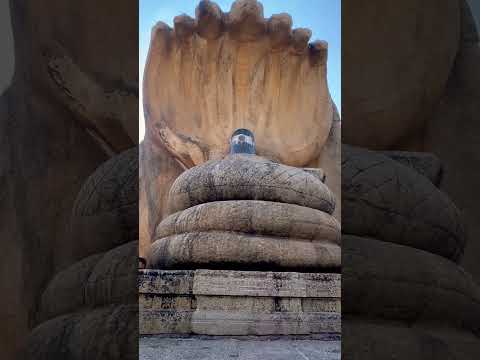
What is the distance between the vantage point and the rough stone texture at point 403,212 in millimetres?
987

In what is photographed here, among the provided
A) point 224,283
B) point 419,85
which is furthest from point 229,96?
point 419,85

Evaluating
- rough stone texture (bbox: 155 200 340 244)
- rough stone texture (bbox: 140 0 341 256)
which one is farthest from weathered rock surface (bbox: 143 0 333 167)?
rough stone texture (bbox: 155 200 340 244)

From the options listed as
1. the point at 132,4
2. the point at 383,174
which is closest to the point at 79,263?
the point at 132,4

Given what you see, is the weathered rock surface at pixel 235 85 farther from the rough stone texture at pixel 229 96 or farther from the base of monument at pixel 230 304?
the base of monument at pixel 230 304

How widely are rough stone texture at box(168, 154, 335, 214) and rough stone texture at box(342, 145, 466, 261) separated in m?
3.43

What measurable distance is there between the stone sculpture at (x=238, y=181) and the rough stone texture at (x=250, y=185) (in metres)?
0.01

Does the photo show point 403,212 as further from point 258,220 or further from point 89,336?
point 258,220

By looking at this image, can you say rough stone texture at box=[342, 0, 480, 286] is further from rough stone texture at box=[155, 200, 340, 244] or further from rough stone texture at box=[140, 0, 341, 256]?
rough stone texture at box=[140, 0, 341, 256]

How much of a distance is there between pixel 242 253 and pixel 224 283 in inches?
12.4

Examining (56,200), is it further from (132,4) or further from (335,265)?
(335,265)

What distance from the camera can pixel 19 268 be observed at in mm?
1050

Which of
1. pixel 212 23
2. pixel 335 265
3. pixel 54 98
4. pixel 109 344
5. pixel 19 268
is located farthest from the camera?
pixel 212 23

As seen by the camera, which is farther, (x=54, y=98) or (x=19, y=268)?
(x=54, y=98)

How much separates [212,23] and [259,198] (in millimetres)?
2804
